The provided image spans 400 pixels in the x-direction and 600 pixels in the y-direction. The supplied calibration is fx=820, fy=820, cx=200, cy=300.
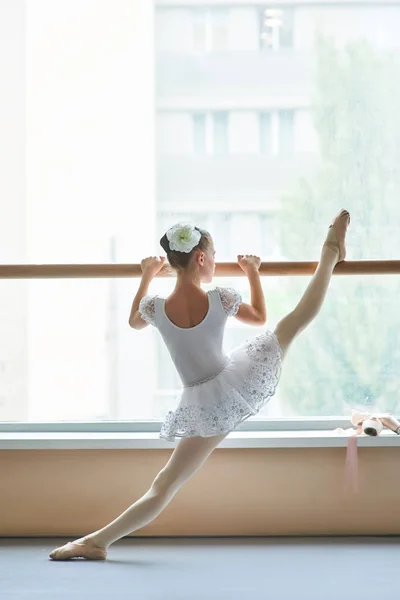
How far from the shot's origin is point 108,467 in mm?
2605

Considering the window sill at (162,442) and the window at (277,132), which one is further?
the window at (277,132)

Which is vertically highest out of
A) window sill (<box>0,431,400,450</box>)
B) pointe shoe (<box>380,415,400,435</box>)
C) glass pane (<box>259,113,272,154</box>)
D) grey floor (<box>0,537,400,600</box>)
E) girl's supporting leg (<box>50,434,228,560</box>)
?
glass pane (<box>259,113,272,154</box>)

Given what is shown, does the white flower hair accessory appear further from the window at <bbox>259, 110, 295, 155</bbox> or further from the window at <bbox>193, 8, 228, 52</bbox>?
the window at <bbox>193, 8, 228, 52</bbox>

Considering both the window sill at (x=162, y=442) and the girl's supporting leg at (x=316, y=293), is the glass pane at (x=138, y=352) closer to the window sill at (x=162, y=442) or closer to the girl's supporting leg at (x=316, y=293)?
the window sill at (x=162, y=442)

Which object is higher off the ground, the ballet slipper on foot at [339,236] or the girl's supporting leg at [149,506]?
the ballet slipper on foot at [339,236]

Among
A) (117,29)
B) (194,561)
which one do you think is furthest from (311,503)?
(117,29)

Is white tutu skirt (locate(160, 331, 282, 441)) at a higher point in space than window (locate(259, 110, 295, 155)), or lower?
lower

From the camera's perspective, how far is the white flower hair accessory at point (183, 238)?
234 cm

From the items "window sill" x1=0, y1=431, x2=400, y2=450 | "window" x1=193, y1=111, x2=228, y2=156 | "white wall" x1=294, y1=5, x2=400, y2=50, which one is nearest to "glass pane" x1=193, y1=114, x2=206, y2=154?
"window" x1=193, y1=111, x2=228, y2=156

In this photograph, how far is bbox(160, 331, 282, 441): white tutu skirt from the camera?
230 centimetres

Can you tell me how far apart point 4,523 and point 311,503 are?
3.22 feet

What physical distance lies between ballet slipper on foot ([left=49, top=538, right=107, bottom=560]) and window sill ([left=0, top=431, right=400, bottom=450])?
35 centimetres

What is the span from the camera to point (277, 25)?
2891 mm

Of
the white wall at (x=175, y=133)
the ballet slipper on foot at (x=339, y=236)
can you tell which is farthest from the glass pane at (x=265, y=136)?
the ballet slipper on foot at (x=339, y=236)
